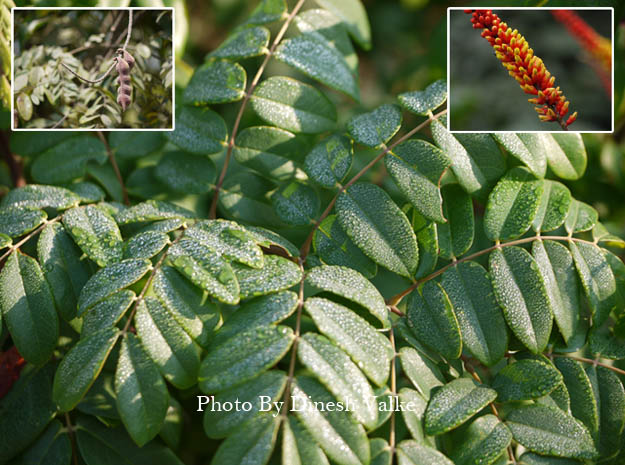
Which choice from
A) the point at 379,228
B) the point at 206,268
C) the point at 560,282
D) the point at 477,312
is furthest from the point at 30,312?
the point at 560,282

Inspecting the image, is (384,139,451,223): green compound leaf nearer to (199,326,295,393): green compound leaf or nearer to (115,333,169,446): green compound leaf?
(199,326,295,393): green compound leaf

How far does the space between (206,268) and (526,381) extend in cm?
40

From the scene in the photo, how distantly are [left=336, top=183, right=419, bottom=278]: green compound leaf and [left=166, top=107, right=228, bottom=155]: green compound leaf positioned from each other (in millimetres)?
247

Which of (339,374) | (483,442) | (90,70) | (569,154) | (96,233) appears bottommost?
(483,442)

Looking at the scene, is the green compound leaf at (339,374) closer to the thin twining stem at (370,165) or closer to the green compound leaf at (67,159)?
the thin twining stem at (370,165)

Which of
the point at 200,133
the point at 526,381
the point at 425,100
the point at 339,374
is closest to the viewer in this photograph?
the point at 339,374

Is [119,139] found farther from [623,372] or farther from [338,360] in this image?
[623,372]

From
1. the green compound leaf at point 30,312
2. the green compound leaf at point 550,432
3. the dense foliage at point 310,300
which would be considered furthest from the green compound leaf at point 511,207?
the green compound leaf at point 30,312

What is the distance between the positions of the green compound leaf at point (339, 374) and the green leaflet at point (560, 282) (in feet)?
0.89

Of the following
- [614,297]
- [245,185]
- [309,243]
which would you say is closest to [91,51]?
[245,185]

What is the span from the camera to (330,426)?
0.56 metres

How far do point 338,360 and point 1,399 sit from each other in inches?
19.8

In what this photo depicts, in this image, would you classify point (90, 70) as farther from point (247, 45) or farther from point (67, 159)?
point (247, 45)

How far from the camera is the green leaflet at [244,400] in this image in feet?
1.83
